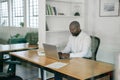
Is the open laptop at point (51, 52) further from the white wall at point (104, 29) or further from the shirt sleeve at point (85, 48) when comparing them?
the white wall at point (104, 29)

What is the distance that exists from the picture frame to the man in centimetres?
90

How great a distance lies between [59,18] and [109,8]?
3.36 feet

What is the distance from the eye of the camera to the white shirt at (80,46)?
8.37 ft

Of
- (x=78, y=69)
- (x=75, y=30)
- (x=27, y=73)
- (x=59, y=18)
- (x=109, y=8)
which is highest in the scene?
(x=109, y=8)

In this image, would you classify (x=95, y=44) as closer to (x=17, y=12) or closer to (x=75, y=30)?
(x=75, y=30)

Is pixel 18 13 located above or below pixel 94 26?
above

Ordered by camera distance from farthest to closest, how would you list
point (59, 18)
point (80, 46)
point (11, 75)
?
1. point (59, 18)
2. point (80, 46)
3. point (11, 75)

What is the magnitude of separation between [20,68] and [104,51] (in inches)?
76.2

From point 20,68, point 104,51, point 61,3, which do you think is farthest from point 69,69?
point 20,68

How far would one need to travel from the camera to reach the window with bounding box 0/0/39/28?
4276 mm

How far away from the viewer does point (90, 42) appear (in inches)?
106

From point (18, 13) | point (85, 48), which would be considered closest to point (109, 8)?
point (85, 48)

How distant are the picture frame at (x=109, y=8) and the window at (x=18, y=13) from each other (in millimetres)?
1870

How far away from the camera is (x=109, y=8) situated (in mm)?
3381
